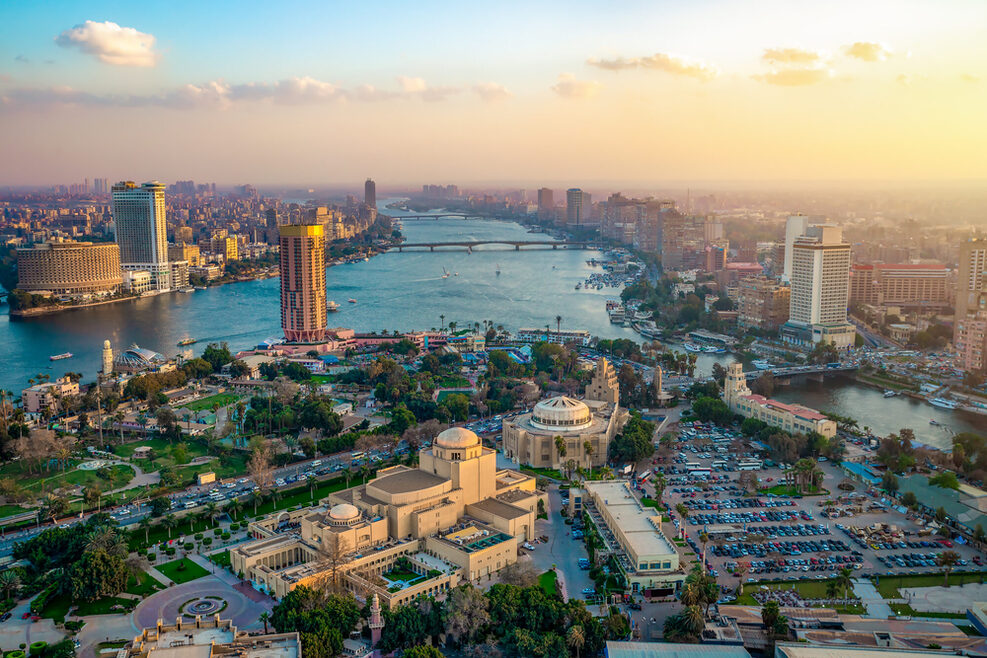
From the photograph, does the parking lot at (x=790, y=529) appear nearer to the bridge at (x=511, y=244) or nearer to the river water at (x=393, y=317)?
the river water at (x=393, y=317)

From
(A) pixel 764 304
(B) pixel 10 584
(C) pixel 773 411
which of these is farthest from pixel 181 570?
(A) pixel 764 304

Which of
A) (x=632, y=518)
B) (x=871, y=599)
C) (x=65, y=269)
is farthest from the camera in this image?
(x=65, y=269)

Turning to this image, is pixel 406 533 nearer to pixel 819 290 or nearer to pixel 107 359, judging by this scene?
pixel 107 359

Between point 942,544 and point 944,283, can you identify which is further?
point 944,283

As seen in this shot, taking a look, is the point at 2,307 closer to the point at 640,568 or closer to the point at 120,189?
the point at 120,189

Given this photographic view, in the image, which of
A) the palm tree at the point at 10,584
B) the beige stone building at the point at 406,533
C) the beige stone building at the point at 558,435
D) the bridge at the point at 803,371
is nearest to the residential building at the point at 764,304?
the bridge at the point at 803,371

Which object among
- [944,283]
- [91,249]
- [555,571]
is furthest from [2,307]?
[944,283]
